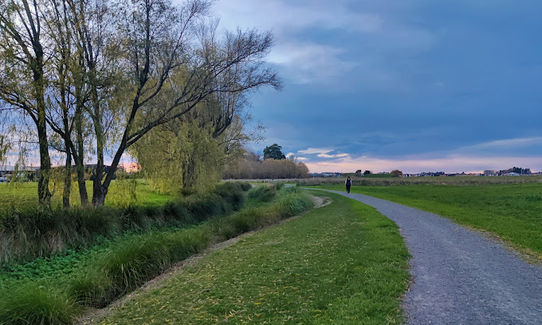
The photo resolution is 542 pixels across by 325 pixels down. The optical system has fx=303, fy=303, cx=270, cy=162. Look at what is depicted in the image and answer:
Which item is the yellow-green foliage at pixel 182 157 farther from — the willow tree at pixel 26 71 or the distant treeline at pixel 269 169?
the distant treeline at pixel 269 169

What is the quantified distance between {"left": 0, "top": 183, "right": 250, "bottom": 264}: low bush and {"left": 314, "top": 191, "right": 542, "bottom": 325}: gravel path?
11.6 meters

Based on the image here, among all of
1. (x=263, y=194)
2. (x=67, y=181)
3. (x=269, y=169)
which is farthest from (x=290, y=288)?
(x=269, y=169)

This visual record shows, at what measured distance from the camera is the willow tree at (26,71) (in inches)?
454

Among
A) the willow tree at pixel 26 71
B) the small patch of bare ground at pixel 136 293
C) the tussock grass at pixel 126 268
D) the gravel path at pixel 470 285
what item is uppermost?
the willow tree at pixel 26 71

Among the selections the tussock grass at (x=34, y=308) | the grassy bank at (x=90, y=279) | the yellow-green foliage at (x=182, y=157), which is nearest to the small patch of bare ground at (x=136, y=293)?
the grassy bank at (x=90, y=279)

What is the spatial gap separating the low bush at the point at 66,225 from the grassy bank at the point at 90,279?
2.81 ft

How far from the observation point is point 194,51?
18281 millimetres

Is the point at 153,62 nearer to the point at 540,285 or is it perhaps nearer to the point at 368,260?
the point at 368,260

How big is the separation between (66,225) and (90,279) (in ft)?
19.1

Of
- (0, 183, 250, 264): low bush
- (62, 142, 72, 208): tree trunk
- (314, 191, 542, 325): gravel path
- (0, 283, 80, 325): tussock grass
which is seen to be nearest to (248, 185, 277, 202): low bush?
(0, 183, 250, 264): low bush

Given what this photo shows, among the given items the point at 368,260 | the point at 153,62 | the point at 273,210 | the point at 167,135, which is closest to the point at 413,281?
the point at 368,260

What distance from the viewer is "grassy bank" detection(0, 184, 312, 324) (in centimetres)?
557

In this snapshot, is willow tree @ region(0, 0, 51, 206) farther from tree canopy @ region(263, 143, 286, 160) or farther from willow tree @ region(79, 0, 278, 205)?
tree canopy @ region(263, 143, 286, 160)

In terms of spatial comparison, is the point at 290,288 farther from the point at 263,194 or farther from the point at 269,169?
the point at 269,169
